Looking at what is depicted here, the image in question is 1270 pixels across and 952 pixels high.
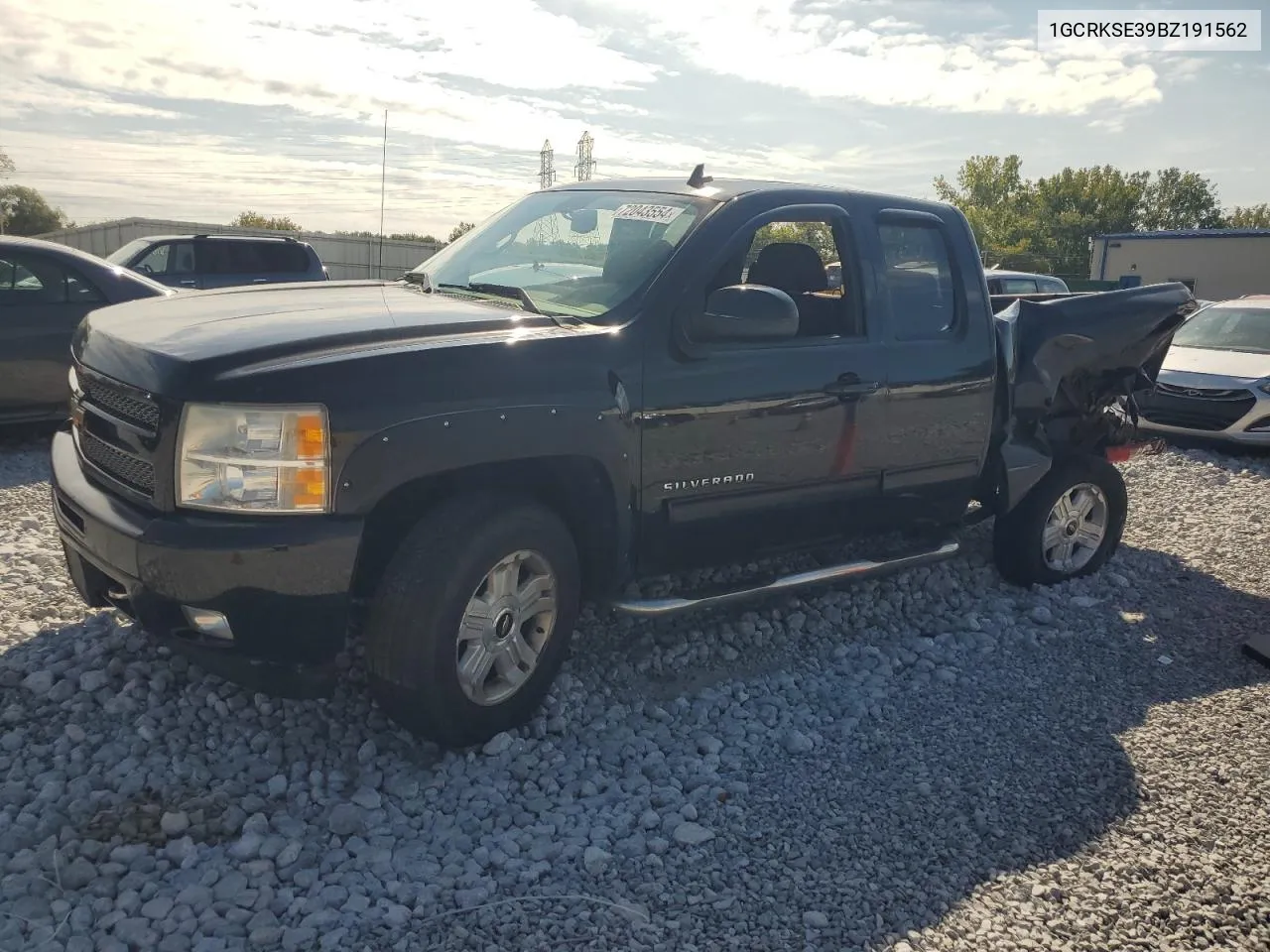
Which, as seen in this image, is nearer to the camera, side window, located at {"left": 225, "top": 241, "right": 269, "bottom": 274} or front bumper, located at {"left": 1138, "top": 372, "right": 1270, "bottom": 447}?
front bumper, located at {"left": 1138, "top": 372, "right": 1270, "bottom": 447}

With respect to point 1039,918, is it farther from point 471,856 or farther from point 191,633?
point 191,633

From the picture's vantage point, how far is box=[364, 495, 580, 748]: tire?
10.6 ft

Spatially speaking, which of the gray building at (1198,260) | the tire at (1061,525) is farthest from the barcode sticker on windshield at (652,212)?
the gray building at (1198,260)

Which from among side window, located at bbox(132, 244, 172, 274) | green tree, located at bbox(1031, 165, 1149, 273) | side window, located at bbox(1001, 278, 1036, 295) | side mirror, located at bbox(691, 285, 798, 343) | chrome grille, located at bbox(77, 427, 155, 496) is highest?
green tree, located at bbox(1031, 165, 1149, 273)

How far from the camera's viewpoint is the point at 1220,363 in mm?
10914

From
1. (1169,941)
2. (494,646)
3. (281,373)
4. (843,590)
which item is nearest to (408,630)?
(494,646)

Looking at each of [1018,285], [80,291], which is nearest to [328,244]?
[1018,285]

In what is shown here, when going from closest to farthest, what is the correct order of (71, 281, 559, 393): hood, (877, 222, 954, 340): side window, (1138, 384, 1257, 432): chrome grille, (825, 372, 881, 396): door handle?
(71, 281, 559, 393): hood → (825, 372, 881, 396): door handle → (877, 222, 954, 340): side window → (1138, 384, 1257, 432): chrome grille

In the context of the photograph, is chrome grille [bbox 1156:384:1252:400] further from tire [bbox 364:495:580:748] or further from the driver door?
tire [bbox 364:495:580:748]

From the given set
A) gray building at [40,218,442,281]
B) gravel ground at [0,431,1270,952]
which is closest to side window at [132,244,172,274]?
Result: gravel ground at [0,431,1270,952]

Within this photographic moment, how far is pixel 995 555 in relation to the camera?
577 cm

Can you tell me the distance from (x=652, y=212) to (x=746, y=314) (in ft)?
2.59

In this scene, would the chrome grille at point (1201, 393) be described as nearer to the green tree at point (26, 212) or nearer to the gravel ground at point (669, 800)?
the gravel ground at point (669, 800)

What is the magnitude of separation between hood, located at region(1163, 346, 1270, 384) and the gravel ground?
666cm
